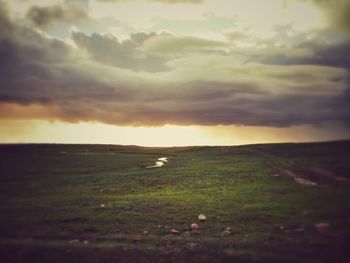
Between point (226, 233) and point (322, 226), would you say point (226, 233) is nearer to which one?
point (226, 233)

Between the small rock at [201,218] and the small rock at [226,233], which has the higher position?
the small rock at [201,218]

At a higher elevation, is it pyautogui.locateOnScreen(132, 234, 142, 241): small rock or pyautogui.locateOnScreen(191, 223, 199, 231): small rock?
pyautogui.locateOnScreen(191, 223, 199, 231): small rock

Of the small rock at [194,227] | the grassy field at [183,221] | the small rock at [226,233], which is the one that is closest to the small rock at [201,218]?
the grassy field at [183,221]

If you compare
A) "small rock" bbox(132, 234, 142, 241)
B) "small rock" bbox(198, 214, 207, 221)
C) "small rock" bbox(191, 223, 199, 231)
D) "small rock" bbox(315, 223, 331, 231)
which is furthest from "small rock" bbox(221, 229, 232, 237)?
"small rock" bbox(315, 223, 331, 231)

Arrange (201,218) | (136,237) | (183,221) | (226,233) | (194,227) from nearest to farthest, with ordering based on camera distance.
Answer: (226,233) < (136,237) < (194,227) < (183,221) < (201,218)

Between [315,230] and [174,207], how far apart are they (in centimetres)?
1000

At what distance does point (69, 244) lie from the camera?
1850 cm

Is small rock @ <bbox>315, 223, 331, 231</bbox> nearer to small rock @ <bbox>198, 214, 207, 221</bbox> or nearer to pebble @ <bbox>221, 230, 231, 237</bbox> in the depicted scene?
pebble @ <bbox>221, 230, 231, 237</bbox>

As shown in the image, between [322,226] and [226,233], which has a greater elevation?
[322,226]

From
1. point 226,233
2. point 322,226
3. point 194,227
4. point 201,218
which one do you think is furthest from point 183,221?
point 322,226

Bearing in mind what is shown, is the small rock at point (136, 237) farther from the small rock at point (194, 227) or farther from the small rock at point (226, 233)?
the small rock at point (226, 233)

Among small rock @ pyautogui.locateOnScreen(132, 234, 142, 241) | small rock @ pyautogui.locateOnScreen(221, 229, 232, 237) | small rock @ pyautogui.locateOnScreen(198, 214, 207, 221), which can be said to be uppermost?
small rock @ pyautogui.locateOnScreen(198, 214, 207, 221)

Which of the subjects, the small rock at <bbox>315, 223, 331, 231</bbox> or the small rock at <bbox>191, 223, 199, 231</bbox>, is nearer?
the small rock at <bbox>315, 223, 331, 231</bbox>

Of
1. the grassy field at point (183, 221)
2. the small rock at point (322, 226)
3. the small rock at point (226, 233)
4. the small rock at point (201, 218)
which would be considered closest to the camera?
the grassy field at point (183, 221)
